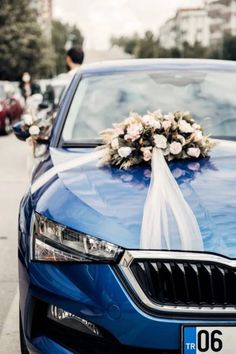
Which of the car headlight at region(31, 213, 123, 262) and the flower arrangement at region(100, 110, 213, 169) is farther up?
the flower arrangement at region(100, 110, 213, 169)

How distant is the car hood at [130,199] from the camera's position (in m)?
2.52

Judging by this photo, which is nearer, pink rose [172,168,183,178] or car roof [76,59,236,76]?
pink rose [172,168,183,178]

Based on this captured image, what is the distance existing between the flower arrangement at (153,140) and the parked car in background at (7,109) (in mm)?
14377

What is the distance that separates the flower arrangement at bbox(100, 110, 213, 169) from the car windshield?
0.56 metres

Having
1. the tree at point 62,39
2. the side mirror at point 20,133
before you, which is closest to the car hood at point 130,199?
the side mirror at point 20,133

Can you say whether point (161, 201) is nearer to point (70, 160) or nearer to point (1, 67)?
point (70, 160)

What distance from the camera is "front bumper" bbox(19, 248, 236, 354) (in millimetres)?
2371

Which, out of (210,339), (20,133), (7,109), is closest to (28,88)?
(7,109)

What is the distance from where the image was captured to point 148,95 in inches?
168

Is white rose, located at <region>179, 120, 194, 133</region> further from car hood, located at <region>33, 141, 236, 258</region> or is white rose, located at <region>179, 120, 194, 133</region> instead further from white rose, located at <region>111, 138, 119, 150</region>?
white rose, located at <region>111, 138, 119, 150</region>

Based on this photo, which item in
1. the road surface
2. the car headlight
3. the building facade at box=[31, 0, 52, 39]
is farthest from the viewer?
the building facade at box=[31, 0, 52, 39]

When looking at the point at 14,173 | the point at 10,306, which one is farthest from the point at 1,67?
the point at 10,306

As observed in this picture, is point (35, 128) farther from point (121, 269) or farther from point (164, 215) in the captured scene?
point (121, 269)

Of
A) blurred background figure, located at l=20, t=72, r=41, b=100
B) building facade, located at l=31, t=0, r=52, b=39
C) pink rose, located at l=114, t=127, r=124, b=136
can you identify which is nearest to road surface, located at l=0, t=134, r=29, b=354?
pink rose, located at l=114, t=127, r=124, b=136
